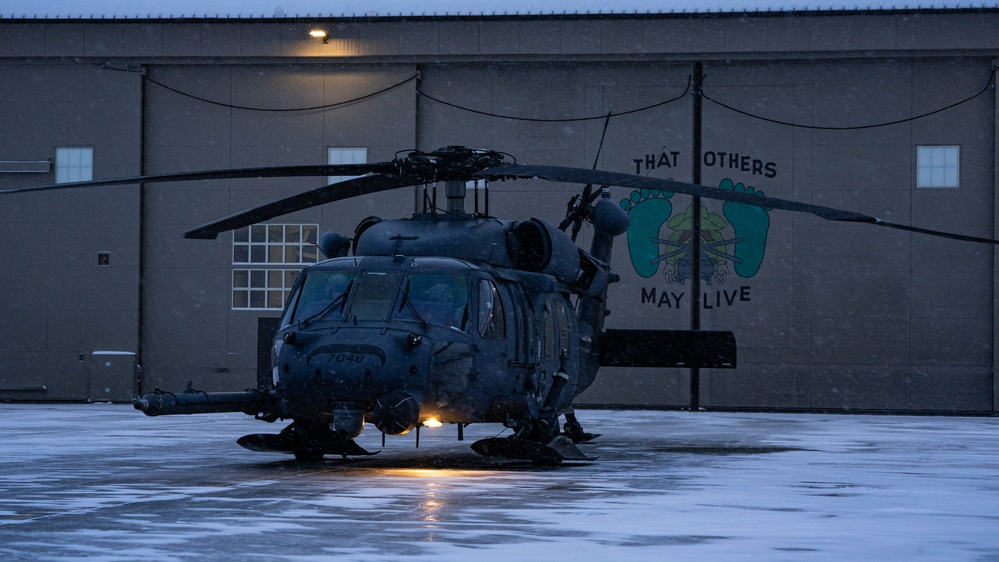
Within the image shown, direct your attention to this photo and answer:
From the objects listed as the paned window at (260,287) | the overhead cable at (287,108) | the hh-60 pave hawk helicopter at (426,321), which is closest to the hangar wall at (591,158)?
the overhead cable at (287,108)

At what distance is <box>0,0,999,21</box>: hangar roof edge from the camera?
81.7ft

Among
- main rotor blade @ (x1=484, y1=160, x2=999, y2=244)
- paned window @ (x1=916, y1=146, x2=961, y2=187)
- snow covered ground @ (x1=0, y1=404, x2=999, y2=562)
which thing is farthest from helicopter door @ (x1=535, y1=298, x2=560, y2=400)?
paned window @ (x1=916, y1=146, x2=961, y2=187)

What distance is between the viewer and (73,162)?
26.4 metres

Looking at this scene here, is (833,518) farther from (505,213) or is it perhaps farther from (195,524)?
(505,213)

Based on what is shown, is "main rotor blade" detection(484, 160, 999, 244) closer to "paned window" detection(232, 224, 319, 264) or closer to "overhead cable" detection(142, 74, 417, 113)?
"overhead cable" detection(142, 74, 417, 113)

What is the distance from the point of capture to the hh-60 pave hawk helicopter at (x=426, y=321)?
10938 mm

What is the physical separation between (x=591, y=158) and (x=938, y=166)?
6.81m

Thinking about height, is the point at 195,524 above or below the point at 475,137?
below

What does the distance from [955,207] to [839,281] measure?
2.66 m

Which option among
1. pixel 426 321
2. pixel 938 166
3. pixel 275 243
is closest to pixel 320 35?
pixel 275 243

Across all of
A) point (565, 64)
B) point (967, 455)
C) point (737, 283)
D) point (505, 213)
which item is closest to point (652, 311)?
point (737, 283)

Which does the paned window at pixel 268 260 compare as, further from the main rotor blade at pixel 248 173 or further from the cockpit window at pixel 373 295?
the cockpit window at pixel 373 295

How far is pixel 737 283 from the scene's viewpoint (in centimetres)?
2495

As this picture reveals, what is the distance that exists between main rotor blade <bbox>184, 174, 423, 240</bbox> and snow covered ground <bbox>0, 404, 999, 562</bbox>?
2.27 meters
